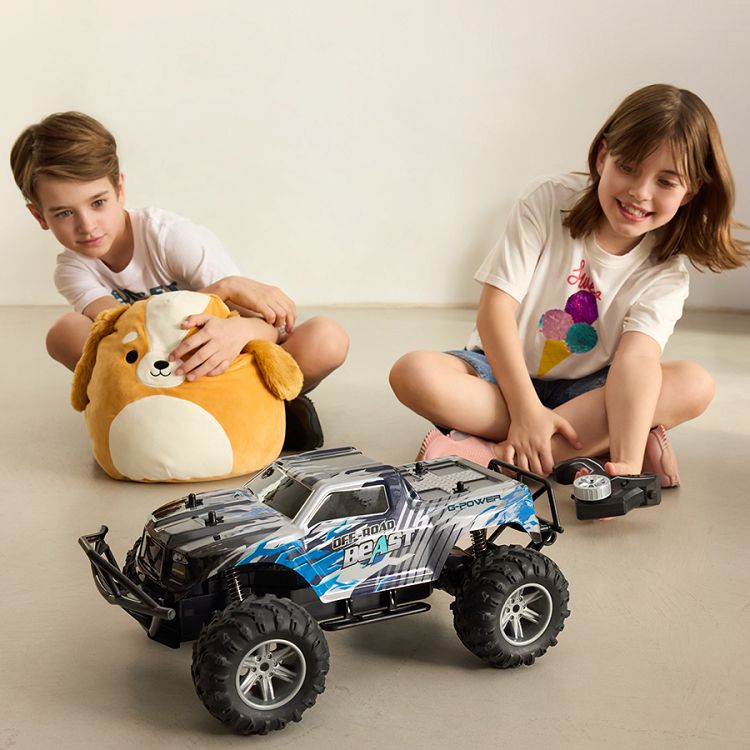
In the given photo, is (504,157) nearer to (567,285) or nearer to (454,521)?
(567,285)

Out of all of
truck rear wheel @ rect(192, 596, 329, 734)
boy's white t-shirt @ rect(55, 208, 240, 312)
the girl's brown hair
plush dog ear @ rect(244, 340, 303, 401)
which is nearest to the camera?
truck rear wheel @ rect(192, 596, 329, 734)

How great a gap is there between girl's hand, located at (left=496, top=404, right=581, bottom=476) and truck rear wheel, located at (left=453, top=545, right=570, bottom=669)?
526mm

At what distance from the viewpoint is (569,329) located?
1.62m

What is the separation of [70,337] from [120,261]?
0.16 m

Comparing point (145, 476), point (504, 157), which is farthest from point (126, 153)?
point (145, 476)

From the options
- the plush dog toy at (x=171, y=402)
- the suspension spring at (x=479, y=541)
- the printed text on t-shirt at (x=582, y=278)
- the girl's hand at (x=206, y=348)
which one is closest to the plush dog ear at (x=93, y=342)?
the plush dog toy at (x=171, y=402)

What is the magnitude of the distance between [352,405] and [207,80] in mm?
1448

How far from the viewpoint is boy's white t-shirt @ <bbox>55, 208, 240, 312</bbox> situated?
176 centimetres

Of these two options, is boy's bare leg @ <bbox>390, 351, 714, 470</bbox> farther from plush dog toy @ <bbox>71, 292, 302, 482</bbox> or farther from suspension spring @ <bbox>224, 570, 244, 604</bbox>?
suspension spring @ <bbox>224, 570, 244, 604</bbox>

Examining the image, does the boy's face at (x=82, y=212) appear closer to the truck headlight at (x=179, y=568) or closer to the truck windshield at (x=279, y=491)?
the truck windshield at (x=279, y=491)

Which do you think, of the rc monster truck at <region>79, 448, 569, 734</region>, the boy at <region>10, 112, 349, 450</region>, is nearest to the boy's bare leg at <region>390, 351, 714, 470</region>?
the boy at <region>10, 112, 349, 450</region>

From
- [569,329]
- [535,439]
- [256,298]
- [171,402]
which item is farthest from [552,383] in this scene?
[171,402]

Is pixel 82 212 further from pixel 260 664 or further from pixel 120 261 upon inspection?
pixel 260 664

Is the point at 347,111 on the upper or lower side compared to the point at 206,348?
upper
